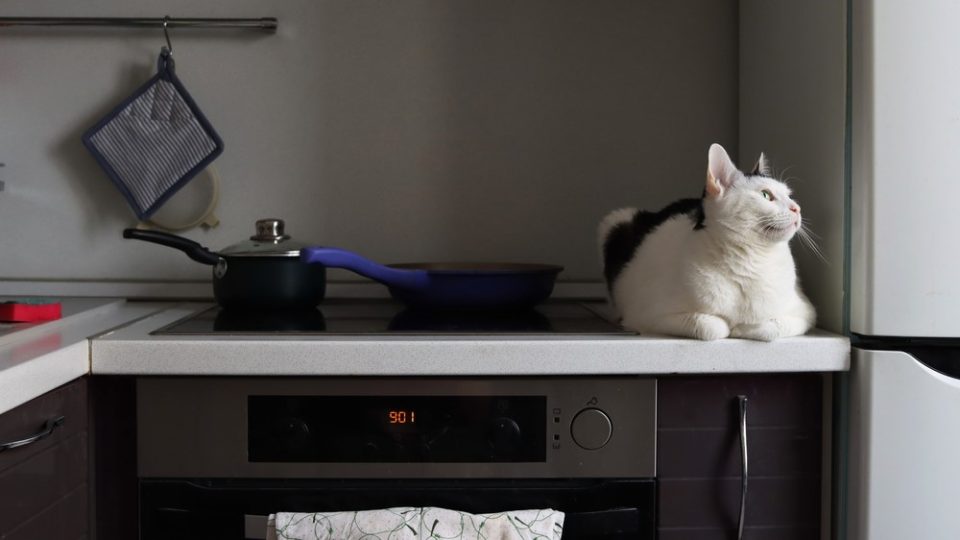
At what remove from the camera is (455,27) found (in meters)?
1.63

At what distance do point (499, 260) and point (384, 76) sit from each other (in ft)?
1.30

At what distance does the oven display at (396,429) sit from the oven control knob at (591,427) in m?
0.04

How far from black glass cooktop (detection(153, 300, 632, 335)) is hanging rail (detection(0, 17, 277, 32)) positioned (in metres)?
0.51

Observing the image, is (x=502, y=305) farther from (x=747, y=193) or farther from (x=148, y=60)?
(x=148, y=60)

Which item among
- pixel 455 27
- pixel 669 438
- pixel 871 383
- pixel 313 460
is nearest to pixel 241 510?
pixel 313 460

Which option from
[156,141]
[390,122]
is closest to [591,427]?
[390,122]

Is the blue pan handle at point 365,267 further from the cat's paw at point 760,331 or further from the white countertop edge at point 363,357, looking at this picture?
the cat's paw at point 760,331

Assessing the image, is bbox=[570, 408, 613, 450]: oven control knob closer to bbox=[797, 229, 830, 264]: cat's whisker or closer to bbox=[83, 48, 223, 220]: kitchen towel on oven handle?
bbox=[797, 229, 830, 264]: cat's whisker

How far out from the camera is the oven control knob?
114cm

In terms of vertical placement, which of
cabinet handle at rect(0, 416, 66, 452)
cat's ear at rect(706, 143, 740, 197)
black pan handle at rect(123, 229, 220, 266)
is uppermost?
cat's ear at rect(706, 143, 740, 197)

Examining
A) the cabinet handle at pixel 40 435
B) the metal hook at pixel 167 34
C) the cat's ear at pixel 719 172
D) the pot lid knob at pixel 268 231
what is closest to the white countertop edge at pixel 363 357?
the cabinet handle at pixel 40 435

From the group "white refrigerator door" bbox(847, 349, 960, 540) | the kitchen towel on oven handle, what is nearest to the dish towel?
"white refrigerator door" bbox(847, 349, 960, 540)

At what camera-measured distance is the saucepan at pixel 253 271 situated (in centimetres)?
135

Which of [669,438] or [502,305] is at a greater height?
[502,305]
